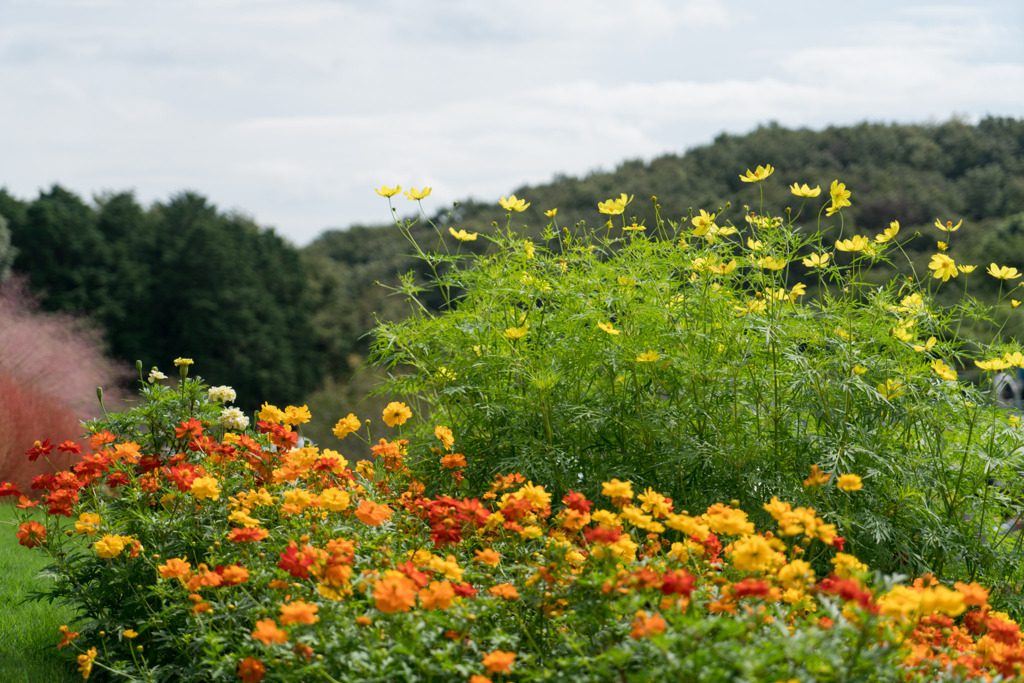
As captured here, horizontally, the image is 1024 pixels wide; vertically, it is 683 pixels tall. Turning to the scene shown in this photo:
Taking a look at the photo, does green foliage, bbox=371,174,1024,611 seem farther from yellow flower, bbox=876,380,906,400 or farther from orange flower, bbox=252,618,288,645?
orange flower, bbox=252,618,288,645

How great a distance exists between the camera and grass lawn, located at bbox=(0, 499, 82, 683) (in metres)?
2.67

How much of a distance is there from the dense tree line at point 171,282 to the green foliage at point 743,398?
60.4 ft

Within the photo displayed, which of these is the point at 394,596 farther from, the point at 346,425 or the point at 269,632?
the point at 346,425

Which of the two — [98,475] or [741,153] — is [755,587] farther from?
[741,153]

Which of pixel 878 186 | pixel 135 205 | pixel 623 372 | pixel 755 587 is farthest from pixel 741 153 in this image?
pixel 755 587

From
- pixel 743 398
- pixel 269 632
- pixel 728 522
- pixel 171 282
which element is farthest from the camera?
pixel 171 282

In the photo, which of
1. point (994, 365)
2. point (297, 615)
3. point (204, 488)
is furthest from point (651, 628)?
point (994, 365)

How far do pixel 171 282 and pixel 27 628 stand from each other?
763 inches

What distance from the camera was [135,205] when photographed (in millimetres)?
21297

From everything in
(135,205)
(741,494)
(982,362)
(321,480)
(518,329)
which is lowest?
(741,494)

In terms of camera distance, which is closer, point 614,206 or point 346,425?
point 346,425

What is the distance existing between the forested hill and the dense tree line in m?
0.03

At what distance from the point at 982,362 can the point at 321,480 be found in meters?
2.48

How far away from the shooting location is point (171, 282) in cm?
2077
